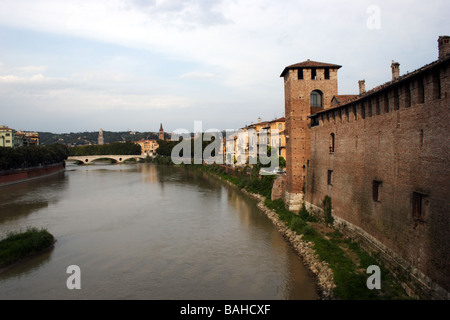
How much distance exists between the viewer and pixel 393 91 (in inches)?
322

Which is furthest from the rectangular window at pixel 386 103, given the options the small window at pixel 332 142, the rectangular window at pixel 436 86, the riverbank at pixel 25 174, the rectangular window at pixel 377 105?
the riverbank at pixel 25 174

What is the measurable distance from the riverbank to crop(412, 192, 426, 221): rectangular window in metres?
33.2

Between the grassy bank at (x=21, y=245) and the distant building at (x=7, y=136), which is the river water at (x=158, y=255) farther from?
the distant building at (x=7, y=136)

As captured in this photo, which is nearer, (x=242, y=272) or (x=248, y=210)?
(x=242, y=272)

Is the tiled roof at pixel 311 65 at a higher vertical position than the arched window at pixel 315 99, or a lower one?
higher

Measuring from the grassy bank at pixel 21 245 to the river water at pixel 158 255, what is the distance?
318 millimetres

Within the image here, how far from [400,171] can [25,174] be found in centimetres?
3812

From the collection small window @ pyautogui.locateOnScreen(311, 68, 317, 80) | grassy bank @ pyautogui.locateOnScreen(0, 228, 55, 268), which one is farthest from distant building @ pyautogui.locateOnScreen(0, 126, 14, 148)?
small window @ pyautogui.locateOnScreen(311, 68, 317, 80)

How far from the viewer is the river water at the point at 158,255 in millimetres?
8930
